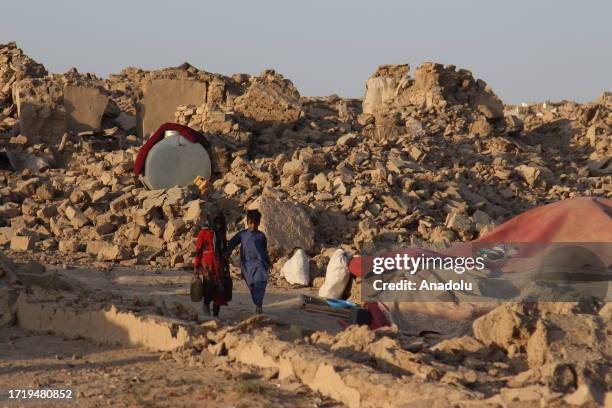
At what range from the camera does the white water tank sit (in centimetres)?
1309

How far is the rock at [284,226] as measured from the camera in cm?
1113

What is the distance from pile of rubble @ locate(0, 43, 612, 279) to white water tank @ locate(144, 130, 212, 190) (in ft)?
1.08

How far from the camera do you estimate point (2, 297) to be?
809cm

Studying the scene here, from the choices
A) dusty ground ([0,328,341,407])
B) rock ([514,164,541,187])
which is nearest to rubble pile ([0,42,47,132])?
rock ([514,164,541,187])

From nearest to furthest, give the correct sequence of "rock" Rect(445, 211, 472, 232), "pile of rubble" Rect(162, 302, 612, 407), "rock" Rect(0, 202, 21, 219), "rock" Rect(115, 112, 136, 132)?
"pile of rubble" Rect(162, 302, 612, 407) → "rock" Rect(445, 211, 472, 232) → "rock" Rect(0, 202, 21, 219) → "rock" Rect(115, 112, 136, 132)

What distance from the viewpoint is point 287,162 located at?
13484 mm

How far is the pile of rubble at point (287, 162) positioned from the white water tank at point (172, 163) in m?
0.33

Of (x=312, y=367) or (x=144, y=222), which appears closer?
(x=312, y=367)

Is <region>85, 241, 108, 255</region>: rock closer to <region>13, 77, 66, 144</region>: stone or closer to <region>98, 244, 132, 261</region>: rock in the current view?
<region>98, 244, 132, 261</region>: rock

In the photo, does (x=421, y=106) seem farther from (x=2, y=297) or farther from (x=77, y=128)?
(x=2, y=297)

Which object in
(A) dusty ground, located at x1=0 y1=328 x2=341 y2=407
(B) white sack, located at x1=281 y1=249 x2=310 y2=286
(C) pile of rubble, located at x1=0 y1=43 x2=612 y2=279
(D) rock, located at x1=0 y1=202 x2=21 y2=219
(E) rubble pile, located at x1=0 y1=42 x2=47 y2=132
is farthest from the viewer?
(E) rubble pile, located at x1=0 y1=42 x2=47 y2=132

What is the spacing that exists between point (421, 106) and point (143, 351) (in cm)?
1201

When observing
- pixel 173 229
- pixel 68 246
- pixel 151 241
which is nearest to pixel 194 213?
pixel 173 229

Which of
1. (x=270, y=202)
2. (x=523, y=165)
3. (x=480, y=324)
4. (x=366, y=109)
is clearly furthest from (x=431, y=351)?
(x=366, y=109)
